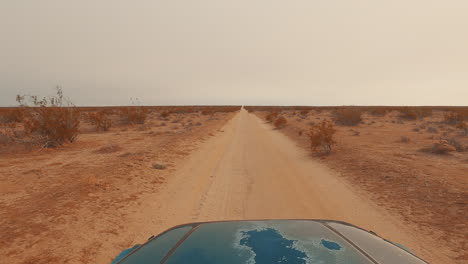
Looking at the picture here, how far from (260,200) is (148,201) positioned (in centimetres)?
265

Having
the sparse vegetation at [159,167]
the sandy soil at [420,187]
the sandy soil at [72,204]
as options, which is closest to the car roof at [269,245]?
the sandy soil at [72,204]

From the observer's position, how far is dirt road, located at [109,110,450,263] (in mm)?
4805

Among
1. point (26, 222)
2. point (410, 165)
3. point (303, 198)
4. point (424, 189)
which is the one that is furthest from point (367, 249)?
point (410, 165)

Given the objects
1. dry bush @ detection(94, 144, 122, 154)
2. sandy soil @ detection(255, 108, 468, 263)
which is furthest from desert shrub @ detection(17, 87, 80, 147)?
sandy soil @ detection(255, 108, 468, 263)

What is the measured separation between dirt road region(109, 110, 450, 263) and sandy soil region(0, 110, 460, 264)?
2 centimetres

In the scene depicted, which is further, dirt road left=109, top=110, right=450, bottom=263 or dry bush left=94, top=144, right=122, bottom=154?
dry bush left=94, top=144, right=122, bottom=154

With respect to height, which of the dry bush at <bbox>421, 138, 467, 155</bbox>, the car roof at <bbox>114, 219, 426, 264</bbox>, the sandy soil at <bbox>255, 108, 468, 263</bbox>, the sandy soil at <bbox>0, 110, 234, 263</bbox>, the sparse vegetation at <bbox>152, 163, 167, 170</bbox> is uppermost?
the car roof at <bbox>114, 219, 426, 264</bbox>

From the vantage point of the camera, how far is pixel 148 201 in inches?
243

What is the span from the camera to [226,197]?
6.36m

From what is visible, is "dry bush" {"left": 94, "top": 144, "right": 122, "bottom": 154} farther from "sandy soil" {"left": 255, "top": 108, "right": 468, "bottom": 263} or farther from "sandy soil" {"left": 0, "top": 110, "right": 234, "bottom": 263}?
"sandy soil" {"left": 255, "top": 108, "right": 468, "bottom": 263}

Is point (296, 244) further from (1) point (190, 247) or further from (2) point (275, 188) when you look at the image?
(2) point (275, 188)

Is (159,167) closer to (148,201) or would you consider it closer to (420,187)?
→ (148,201)

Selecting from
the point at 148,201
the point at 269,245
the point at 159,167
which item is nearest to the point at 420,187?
the point at 148,201

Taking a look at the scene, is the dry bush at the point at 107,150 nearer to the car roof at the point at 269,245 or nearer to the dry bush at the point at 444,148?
the car roof at the point at 269,245
